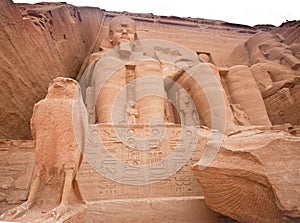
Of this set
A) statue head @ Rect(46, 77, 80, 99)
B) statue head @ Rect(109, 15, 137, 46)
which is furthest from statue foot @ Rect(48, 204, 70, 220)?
statue head @ Rect(109, 15, 137, 46)

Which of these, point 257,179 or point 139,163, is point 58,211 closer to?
point 257,179

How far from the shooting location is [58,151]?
202cm

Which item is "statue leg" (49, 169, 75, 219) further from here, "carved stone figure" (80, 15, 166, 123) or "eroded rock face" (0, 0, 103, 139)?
"eroded rock face" (0, 0, 103, 139)

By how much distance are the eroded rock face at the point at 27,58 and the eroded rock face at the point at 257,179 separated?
367 cm

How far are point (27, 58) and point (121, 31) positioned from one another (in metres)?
3.62

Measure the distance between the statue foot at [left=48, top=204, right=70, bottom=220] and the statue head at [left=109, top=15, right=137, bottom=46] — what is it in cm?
643

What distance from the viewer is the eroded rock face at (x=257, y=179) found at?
2.15 m

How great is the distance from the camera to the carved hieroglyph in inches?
75.4

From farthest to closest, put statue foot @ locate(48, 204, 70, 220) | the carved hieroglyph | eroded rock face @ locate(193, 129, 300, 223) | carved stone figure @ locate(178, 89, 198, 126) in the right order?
carved stone figure @ locate(178, 89, 198, 126) < eroded rock face @ locate(193, 129, 300, 223) < the carved hieroglyph < statue foot @ locate(48, 204, 70, 220)

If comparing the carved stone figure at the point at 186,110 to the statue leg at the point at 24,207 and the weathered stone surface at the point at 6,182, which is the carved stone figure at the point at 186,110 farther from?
the statue leg at the point at 24,207

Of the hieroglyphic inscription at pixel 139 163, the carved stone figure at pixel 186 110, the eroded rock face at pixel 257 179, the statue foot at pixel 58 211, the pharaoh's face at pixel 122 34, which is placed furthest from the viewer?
the pharaoh's face at pixel 122 34

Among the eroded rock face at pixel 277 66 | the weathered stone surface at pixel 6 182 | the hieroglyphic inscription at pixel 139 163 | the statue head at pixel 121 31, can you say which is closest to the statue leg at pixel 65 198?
the hieroglyphic inscription at pixel 139 163

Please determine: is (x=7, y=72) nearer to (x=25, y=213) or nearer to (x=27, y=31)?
(x=27, y=31)

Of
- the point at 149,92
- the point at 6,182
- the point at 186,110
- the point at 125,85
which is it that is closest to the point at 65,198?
the point at 6,182
